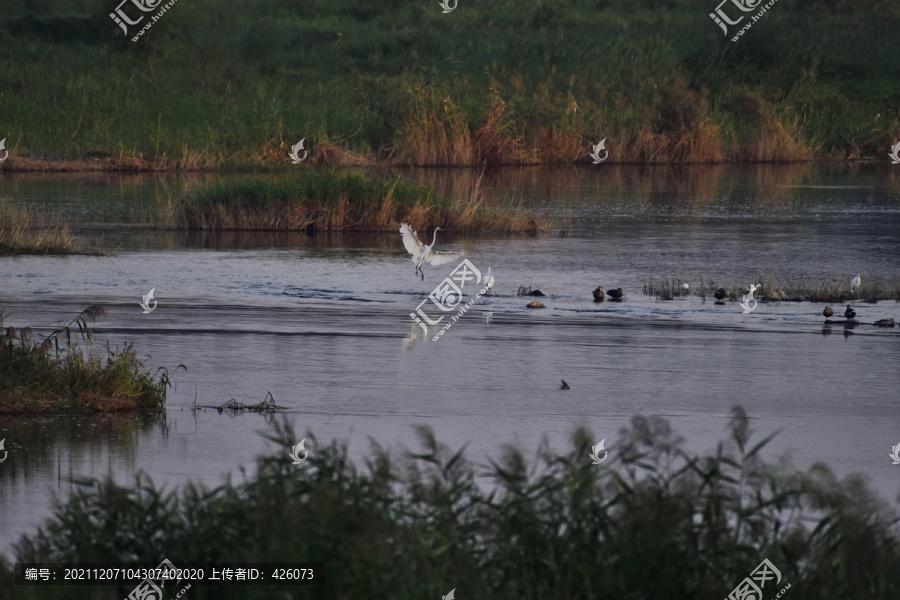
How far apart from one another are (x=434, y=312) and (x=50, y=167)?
25807mm

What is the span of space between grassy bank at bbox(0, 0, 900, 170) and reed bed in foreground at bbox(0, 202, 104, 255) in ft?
49.5

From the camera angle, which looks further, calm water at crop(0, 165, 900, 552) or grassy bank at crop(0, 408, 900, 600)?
calm water at crop(0, 165, 900, 552)

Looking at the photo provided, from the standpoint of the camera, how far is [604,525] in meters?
6.54

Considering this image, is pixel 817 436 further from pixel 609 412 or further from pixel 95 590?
pixel 95 590

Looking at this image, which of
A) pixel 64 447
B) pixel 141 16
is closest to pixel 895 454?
pixel 64 447

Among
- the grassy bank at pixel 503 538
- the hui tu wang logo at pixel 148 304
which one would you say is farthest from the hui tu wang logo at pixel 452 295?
the grassy bank at pixel 503 538

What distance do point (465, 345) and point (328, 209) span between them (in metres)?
13.3

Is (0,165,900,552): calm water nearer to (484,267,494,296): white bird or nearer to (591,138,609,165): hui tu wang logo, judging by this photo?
(484,267,494,296): white bird

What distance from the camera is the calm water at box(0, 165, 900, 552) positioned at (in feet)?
35.6

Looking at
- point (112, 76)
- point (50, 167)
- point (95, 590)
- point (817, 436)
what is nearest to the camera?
point (95, 590)

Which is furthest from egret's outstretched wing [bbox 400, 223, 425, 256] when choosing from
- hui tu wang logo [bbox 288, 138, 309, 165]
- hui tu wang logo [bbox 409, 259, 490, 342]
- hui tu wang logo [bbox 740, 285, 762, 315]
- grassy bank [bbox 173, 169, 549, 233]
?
hui tu wang logo [bbox 288, 138, 309, 165]

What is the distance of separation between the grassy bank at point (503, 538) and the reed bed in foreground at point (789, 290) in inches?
493

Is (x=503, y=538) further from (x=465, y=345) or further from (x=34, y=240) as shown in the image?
(x=34, y=240)

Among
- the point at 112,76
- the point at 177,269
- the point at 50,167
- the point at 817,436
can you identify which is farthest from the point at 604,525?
the point at 112,76
